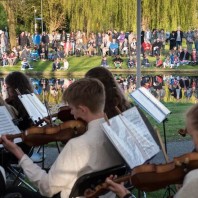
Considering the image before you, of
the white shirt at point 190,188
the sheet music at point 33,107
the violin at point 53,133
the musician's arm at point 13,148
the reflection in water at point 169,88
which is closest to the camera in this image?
the white shirt at point 190,188

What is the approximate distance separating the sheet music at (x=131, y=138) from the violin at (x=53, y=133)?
36 cm

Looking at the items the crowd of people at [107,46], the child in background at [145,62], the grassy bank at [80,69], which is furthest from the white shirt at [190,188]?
the child in background at [145,62]

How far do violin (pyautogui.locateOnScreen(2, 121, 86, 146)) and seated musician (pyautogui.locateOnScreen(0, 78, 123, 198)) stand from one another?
34 cm

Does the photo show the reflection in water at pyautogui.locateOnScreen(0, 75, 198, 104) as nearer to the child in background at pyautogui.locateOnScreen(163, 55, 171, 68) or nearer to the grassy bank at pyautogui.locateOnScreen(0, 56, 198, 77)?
Answer: the grassy bank at pyautogui.locateOnScreen(0, 56, 198, 77)

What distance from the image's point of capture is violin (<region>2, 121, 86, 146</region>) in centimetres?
329

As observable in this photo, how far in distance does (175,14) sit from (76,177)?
19862 mm

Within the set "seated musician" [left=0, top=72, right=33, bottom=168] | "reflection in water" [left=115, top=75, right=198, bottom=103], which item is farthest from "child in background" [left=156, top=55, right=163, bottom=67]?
"seated musician" [left=0, top=72, right=33, bottom=168]

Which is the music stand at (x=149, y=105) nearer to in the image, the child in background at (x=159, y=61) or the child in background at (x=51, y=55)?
the child in background at (x=159, y=61)

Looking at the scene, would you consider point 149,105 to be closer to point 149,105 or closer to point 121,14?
point 149,105

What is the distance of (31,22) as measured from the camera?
30906 mm

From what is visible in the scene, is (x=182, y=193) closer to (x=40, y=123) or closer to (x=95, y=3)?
(x=40, y=123)

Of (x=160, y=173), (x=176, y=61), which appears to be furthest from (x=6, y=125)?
(x=176, y=61)

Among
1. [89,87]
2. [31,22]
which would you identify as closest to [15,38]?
[31,22]

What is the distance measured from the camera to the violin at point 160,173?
2381mm
